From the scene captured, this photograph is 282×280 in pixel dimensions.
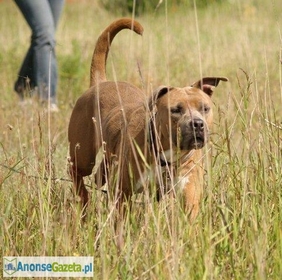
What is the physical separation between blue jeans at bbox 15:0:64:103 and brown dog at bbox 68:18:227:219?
8.00 feet

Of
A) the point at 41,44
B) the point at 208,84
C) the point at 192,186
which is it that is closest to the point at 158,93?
the point at 208,84

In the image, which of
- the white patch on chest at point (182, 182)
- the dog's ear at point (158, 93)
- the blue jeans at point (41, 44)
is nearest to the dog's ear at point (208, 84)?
the dog's ear at point (158, 93)

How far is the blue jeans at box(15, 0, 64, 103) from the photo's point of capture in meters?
8.46

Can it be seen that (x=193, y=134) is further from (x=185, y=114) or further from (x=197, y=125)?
(x=185, y=114)

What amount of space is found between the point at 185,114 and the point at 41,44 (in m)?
3.67

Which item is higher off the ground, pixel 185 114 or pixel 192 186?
pixel 185 114

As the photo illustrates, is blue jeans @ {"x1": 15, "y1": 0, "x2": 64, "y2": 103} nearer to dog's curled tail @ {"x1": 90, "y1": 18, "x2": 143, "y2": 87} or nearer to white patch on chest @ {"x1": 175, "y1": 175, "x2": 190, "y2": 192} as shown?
dog's curled tail @ {"x1": 90, "y1": 18, "x2": 143, "y2": 87}

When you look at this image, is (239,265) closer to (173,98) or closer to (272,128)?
(272,128)

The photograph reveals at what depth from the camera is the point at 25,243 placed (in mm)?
4191

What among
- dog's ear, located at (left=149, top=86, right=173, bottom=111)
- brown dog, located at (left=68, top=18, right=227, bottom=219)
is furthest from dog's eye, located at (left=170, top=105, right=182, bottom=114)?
dog's ear, located at (left=149, top=86, right=173, bottom=111)

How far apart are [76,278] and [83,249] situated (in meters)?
0.44

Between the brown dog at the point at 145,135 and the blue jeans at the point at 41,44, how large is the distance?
2.44 metres

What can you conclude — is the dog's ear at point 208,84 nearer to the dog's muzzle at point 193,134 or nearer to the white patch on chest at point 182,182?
the dog's muzzle at point 193,134

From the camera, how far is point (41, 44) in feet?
28.2
